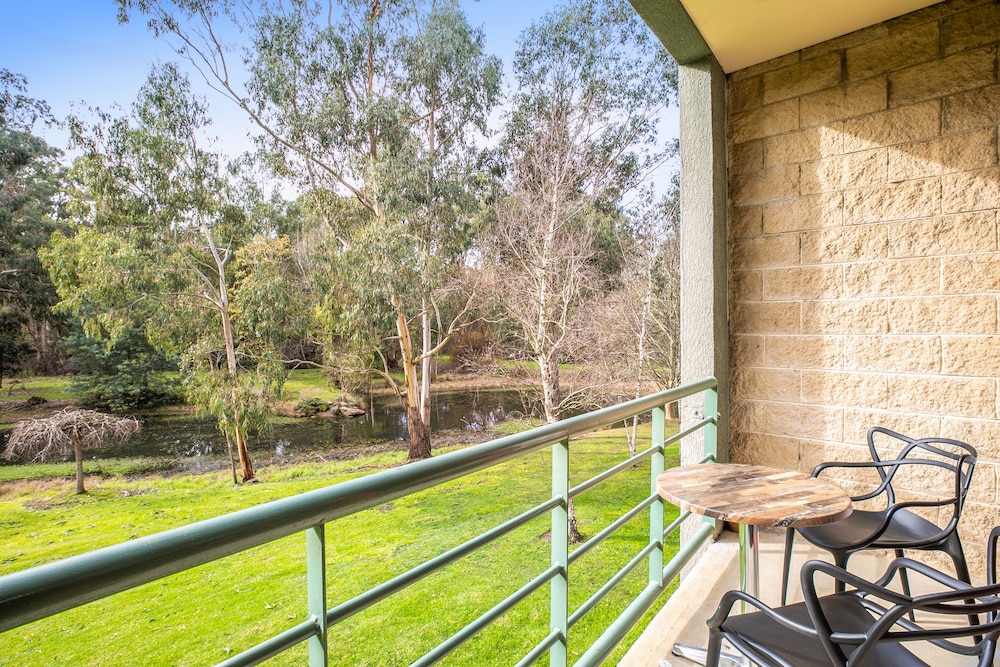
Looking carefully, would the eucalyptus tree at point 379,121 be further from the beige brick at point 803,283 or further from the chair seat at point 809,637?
the chair seat at point 809,637

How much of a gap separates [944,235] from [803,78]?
33.1 inches

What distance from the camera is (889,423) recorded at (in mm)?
2066

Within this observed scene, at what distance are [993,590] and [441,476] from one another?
2.50 feet

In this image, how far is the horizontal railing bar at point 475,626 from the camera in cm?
84

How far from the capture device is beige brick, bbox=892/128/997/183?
1.88m

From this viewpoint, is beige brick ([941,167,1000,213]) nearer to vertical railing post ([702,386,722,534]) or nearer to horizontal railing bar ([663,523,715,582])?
vertical railing post ([702,386,722,534])

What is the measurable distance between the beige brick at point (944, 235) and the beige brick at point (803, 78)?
0.66 m

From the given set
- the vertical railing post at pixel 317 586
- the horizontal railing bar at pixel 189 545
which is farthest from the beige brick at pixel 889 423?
the vertical railing post at pixel 317 586

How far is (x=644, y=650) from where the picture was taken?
156cm

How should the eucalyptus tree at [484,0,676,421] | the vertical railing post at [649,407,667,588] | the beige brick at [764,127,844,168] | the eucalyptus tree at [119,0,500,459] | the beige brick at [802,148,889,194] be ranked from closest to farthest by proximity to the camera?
1. the vertical railing post at [649,407,667,588]
2. the beige brick at [802,148,889,194]
3. the beige brick at [764,127,844,168]
4. the eucalyptus tree at [484,0,676,421]
5. the eucalyptus tree at [119,0,500,459]

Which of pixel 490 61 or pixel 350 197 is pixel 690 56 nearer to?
pixel 350 197

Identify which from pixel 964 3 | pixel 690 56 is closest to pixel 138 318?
pixel 690 56

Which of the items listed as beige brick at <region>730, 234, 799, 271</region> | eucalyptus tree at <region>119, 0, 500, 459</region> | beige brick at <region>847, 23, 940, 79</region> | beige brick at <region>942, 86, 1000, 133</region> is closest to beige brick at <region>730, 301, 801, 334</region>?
beige brick at <region>730, 234, 799, 271</region>

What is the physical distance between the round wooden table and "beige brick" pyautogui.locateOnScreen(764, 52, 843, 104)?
164 cm
